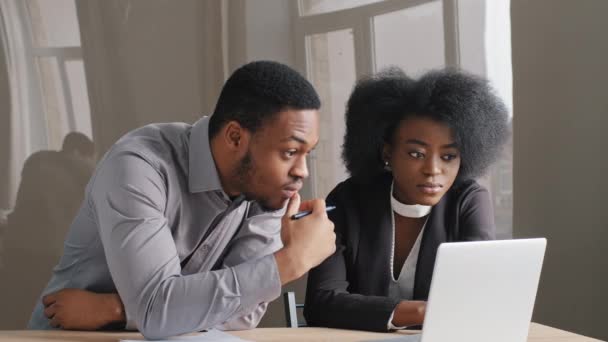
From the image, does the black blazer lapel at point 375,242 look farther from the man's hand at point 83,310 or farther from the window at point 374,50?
the window at point 374,50

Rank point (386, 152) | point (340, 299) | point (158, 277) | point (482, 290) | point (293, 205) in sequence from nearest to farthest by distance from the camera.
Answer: point (482, 290) → point (158, 277) → point (293, 205) → point (340, 299) → point (386, 152)

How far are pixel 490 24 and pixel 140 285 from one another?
2.18 m

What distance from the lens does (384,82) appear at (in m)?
2.43

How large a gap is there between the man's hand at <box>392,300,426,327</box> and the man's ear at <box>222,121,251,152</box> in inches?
20.7

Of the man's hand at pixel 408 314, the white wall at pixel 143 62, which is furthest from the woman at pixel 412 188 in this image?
the white wall at pixel 143 62

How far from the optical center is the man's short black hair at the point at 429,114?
2279 mm

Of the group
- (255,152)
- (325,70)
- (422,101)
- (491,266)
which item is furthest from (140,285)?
(325,70)

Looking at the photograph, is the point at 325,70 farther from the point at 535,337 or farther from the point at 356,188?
the point at 535,337

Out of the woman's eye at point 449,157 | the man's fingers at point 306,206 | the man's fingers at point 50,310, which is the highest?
the woman's eye at point 449,157

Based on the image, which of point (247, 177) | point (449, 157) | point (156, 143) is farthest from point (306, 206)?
point (449, 157)

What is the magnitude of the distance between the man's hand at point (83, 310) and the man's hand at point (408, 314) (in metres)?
0.63

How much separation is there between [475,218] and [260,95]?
79 centimetres

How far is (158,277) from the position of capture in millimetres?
1603

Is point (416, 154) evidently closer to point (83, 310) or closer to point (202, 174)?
point (202, 174)
